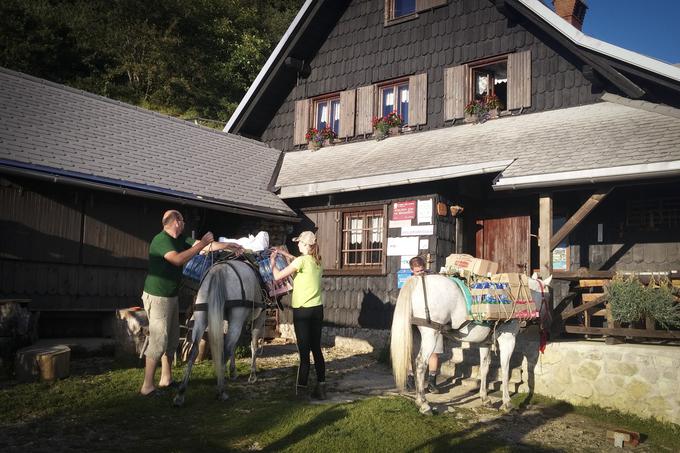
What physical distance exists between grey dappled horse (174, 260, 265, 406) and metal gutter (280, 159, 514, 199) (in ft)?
15.0

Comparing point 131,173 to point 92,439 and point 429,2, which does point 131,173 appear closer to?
point 92,439

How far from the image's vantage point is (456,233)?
12.2m

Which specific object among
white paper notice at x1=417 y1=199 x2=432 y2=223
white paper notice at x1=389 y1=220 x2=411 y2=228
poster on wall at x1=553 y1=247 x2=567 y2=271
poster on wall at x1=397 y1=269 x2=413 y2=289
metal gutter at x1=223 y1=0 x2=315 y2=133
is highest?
metal gutter at x1=223 y1=0 x2=315 y2=133

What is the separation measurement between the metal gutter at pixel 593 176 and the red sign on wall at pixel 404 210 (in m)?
2.43

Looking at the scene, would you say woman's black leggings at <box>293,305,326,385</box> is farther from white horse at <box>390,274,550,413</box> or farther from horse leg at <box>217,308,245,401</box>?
white horse at <box>390,274,550,413</box>

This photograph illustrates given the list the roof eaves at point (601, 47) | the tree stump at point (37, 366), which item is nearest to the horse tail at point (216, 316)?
the tree stump at point (37, 366)

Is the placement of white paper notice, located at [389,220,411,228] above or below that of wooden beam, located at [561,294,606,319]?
above

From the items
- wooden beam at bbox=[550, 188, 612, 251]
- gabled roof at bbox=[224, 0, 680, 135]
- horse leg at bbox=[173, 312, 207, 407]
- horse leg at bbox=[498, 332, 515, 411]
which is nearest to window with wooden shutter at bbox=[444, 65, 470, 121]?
gabled roof at bbox=[224, 0, 680, 135]

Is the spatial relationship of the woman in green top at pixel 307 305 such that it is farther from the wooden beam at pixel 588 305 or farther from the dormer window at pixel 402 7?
the dormer window at pixel 402 7

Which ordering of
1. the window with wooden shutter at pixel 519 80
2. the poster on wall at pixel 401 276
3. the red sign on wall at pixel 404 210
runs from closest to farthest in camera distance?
the poster on wall at pixel 401 276 < the red sign on wall at pixel 404 210 < the window with wooden shutter at pixel 519 80

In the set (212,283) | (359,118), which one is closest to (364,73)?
(359,118)

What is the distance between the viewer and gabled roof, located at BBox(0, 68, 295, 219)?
10578 millimetres

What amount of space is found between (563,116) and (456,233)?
10.4 ft

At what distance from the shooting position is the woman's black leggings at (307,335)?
23.4 feet
